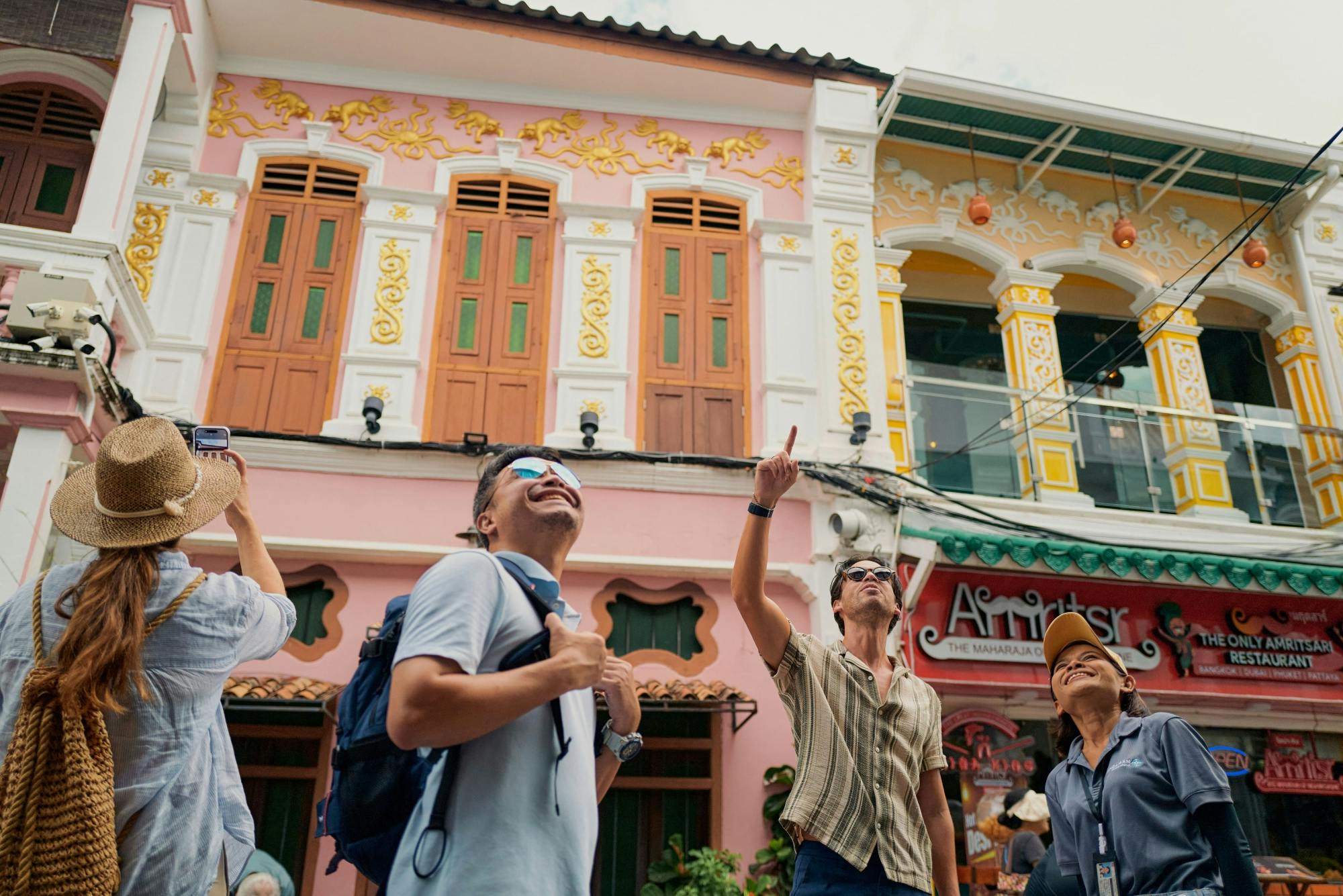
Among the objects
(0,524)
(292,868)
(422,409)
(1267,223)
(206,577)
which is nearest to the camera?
(206,577)

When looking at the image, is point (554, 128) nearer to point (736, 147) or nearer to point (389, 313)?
point (736, 147)

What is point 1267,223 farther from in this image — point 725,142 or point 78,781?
point 78,781

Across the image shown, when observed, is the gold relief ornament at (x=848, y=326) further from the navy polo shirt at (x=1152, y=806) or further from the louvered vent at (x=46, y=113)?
the louvered vent at (x=46, y=113)

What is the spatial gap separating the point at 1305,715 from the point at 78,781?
10.2m

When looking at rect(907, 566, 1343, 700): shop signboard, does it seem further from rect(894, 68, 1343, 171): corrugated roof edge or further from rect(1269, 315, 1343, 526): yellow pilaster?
rect(894, 68, 1343, 171): corrugated roof edge

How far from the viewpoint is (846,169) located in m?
9.59

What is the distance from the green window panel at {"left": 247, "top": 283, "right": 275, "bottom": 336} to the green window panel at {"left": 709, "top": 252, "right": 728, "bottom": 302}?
3.79 metres

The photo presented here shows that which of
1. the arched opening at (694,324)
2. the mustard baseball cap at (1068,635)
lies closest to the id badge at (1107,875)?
the mustard baseball cap at (1068,635)

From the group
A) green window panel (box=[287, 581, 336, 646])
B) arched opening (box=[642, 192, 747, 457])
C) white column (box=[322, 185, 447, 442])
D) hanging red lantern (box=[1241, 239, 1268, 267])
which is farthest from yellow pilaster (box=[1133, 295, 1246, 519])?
green window panel (box=[287, 581, 336, 646])

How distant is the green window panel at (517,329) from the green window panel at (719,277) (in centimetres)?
169

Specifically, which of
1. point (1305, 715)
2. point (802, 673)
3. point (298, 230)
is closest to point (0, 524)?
point (298, 230)

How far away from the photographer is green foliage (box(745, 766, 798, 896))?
6.98 metres

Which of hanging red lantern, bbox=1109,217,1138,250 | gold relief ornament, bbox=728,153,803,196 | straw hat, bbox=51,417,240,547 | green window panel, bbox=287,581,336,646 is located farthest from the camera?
hanging red lantern, bbox=1109,217,1138,250

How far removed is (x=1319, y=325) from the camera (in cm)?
1044
